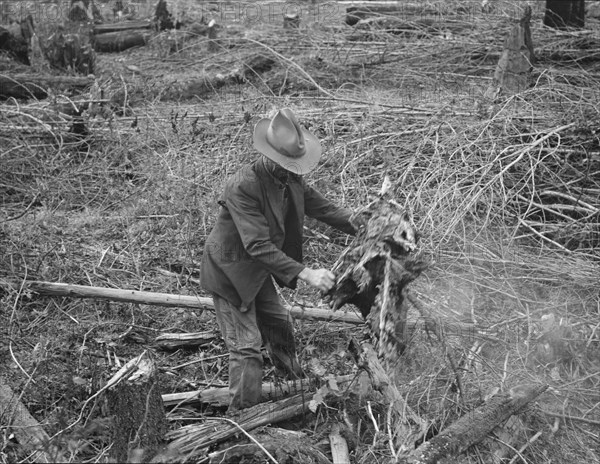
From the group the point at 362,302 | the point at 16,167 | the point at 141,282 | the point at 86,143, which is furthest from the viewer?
the point at 86,143

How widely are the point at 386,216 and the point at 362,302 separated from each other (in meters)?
0.50

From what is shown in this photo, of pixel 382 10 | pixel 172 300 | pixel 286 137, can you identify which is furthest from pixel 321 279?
pixel 382 10

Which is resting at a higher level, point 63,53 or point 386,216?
point 386,216

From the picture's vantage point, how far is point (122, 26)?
39.7 ft

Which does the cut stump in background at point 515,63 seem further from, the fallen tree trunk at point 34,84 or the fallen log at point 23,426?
the fallen log at point 23,426

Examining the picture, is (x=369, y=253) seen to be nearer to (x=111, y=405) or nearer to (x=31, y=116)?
(x=111, y=405)

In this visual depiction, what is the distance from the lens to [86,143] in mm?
8602

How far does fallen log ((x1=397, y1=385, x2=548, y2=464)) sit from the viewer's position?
4.26 metres

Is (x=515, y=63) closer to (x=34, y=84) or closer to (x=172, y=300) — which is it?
(x=172, y=300)

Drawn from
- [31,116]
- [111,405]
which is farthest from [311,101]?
[111,405]

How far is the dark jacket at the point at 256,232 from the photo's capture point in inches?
181

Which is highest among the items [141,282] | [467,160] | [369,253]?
[369,253]

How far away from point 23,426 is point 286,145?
2.01 meters

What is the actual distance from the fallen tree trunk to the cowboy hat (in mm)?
5621
